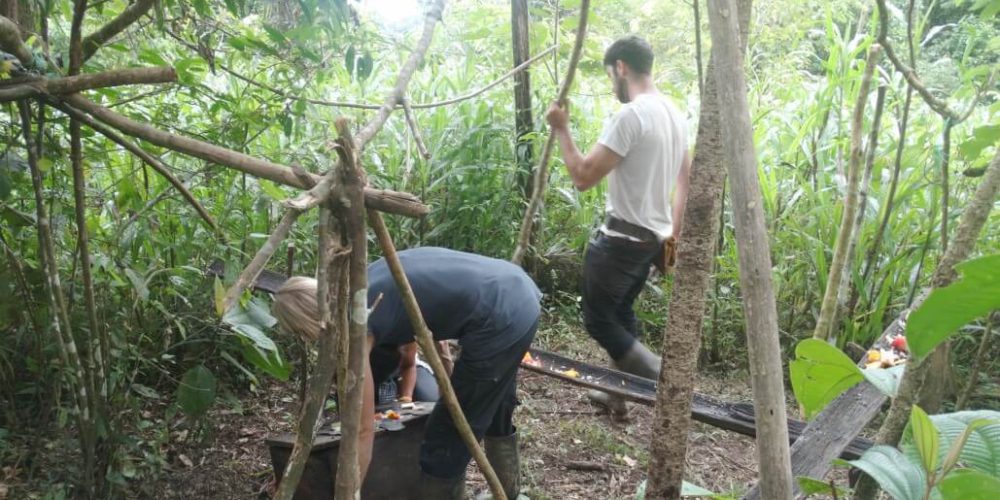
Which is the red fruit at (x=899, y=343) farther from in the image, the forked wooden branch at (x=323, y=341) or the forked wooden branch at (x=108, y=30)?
the forked wooden branch at (x=108, y=30)

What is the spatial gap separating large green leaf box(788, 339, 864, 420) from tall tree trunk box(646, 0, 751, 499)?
21.2 inches

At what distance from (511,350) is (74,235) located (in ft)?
5.51

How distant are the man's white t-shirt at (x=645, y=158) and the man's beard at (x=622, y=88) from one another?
A: 0.37 ft

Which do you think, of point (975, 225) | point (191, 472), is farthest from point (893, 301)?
point (191, 472)

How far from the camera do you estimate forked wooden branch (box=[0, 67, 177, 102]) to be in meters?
1.27

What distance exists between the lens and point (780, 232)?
4387mm

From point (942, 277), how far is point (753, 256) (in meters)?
0.42

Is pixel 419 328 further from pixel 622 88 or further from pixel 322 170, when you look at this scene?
pixel 622 88

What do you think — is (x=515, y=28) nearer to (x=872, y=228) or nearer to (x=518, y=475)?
(x=872, y=228)

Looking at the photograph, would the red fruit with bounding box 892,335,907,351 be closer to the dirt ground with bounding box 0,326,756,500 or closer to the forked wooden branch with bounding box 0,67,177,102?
the dirt ground with bounding box 0,326,756,500

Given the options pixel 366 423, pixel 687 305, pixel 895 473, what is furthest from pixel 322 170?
pixel 895 473

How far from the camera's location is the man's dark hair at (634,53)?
330 cm

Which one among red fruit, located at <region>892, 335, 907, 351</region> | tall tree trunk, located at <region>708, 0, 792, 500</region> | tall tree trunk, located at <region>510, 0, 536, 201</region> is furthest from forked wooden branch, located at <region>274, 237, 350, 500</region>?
tall tree trunk, located at <region>510, 0, 536, 201</region>

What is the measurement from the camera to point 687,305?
158cm
